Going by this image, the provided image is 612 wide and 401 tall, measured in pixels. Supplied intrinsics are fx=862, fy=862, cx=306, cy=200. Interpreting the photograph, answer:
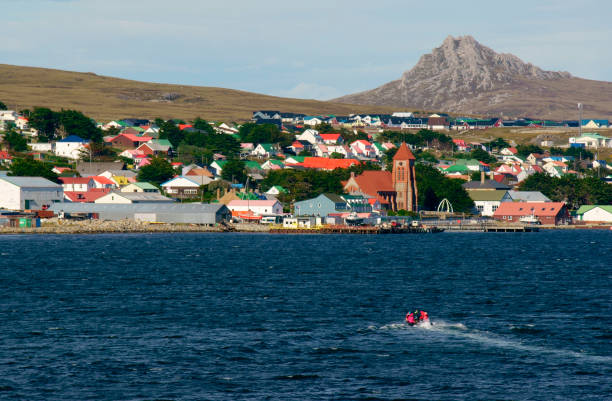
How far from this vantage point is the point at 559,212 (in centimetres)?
18288

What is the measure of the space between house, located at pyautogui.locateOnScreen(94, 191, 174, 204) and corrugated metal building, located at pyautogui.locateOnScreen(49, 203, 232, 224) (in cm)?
157

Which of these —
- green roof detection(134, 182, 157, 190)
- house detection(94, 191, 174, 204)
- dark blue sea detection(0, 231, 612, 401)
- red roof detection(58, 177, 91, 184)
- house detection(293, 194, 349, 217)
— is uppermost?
red roof detection(58, 177, 91, 184)

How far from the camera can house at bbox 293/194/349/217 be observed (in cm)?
16525

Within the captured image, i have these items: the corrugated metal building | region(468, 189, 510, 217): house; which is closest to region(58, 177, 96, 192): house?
the corrugated metal building

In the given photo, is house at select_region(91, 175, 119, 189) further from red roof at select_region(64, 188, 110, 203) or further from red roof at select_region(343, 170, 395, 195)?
red roof at select_region(343, 170, 395, 195)

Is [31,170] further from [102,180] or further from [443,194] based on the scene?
[443,194]

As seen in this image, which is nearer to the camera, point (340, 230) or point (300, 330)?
point (300, 330)

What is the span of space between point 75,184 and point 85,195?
5.55 meters

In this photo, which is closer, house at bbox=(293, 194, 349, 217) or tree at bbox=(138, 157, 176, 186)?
house at bbox=(293, 194, 349, 217)

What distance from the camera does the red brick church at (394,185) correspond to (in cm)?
18362

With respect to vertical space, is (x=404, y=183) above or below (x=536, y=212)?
above

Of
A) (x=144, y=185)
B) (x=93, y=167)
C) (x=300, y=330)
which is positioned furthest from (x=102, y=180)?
(x=300, y=330)

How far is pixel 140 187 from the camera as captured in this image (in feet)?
548

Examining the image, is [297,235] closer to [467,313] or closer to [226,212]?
[226,212]
